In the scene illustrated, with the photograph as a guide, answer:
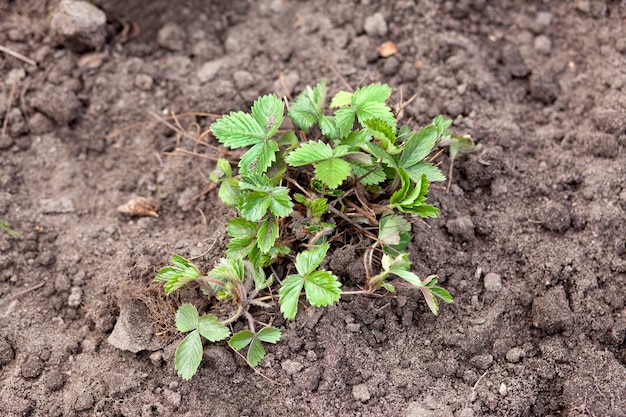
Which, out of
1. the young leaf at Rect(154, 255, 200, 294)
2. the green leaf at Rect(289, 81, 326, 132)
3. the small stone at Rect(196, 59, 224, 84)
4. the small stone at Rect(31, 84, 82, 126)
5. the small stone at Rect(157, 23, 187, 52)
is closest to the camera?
the young leaf at Rect(154, 255, 200, 294)

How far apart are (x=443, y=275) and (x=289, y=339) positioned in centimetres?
63

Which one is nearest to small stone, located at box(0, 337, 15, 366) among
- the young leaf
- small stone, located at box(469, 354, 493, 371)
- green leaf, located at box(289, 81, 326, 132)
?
the young leaf

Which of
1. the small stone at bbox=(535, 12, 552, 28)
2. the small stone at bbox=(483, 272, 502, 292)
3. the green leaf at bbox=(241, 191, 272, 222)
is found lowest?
the small stone at bbox=(483, 272, 502, 292)

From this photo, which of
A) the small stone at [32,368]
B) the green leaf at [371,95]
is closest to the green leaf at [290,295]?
the green leaf at [371,95]

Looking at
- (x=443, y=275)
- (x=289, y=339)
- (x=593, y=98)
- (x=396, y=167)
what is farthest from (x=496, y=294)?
(x=593, y=98)

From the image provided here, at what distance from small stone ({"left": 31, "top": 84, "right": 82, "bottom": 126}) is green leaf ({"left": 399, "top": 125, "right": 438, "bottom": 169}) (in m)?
1.60

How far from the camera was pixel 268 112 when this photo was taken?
2207mm

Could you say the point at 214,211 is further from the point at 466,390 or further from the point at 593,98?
the point at 593,98

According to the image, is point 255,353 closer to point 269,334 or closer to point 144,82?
point 269,334

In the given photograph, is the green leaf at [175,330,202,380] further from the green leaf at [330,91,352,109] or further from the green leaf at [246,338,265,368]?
the green leaf at [330,91,352,109]

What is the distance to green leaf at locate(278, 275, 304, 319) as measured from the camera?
2.01 meters

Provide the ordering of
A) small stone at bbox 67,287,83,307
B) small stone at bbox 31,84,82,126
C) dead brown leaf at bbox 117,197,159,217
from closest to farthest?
1. small stone at bbox 67,287,83,307
2. dead brown leaf at bbox 117,197,159,217
3. small stone at bbox 31,84,82,126

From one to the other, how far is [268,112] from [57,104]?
3.89 ft

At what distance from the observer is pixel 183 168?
274 cm
